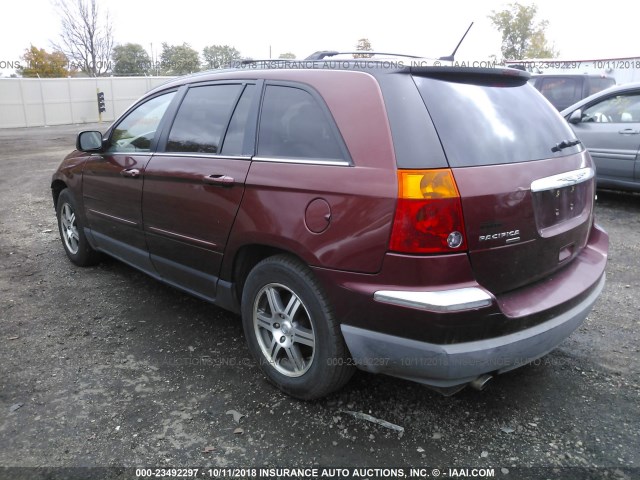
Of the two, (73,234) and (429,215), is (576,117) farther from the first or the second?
(73,234)

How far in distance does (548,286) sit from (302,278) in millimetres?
1214

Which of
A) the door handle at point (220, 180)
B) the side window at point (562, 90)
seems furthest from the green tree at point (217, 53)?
the door handle at point (220, 180)

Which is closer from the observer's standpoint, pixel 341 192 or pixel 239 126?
pixel 341 192

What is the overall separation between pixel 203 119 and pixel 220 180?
597mm

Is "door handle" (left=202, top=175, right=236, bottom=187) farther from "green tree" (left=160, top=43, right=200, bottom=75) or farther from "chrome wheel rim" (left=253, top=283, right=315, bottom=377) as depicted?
"green tree" (left=160, top=43, right=200, bottom=75)

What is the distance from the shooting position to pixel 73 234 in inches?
200

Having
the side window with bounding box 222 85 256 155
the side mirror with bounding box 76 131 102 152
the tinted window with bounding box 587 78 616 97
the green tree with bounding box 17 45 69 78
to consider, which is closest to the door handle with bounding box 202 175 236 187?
the side window with bounding box 222 85 256 155

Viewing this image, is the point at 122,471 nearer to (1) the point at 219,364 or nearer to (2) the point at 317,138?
(1) the point at 219,364

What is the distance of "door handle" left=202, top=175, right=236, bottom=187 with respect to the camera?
2.97 meters

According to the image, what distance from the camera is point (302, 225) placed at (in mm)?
2551

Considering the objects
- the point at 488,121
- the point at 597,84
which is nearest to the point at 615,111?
the point at 597,84

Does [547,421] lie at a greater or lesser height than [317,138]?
lesser

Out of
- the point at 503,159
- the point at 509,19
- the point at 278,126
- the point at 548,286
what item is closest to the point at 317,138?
the point at 278,126

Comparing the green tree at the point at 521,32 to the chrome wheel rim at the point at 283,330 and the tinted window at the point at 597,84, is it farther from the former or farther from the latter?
the chrome wheel rim at the point at 283,330
